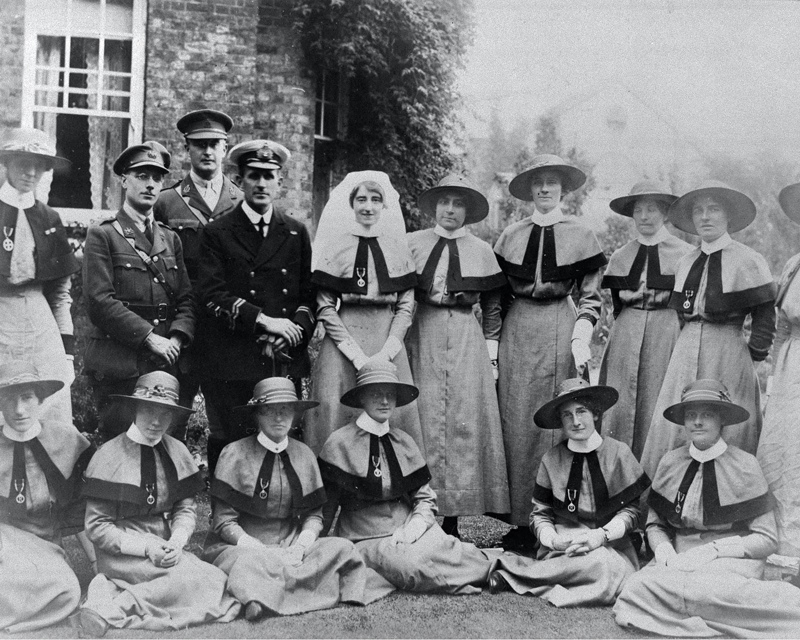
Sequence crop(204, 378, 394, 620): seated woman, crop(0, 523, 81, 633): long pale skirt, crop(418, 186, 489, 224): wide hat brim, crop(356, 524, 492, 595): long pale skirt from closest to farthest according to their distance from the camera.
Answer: crop(0, 523, 81, 633): long pale skirt < crop(204, 378, 394, 620): seated woman < crop(356, 524, 492, 595): long pale skirt < crop(418, 186, 489, 224): wide hat brim

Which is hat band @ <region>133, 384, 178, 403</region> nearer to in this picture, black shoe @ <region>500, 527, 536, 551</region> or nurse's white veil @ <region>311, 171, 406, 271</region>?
nurse's white veil @ <region>311, 171, 406, 271</region>

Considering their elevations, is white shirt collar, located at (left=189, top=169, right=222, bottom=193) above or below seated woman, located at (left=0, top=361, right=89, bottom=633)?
above

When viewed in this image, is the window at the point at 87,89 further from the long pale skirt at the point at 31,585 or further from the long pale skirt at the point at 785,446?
the long pale skirt at the point at 785,446

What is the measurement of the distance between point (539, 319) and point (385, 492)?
4.78ft

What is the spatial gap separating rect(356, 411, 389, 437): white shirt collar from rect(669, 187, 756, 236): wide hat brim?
2192 millimetres

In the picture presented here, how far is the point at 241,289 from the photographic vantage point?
516 centimetres

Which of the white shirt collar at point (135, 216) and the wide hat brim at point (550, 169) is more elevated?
the wide hat brim at point (550, 169)

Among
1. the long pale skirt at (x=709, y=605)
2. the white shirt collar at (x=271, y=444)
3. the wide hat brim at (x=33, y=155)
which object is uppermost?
the wide hat brim at (x=33, y=155)

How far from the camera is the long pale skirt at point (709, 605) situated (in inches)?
157

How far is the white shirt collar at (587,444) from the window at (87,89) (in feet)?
17.9

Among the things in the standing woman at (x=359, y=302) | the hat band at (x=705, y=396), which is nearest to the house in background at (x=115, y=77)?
the standing woman at (x=359, y=302)

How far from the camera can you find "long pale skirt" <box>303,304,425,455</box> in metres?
5.18

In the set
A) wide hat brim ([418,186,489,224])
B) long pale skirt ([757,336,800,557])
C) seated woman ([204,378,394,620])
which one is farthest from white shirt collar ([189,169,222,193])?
long pale skirt ([757,336,800,557])

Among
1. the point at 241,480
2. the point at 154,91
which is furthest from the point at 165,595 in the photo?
the point at 154,91
